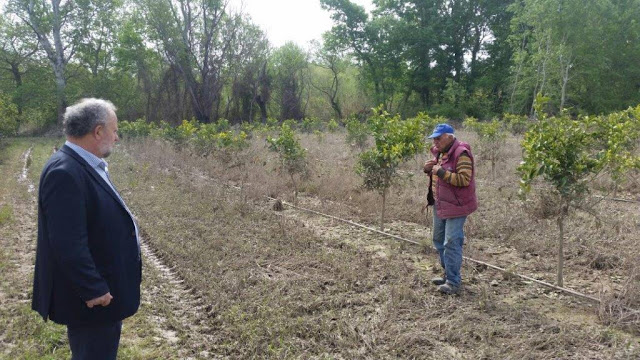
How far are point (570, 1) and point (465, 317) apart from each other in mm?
28572

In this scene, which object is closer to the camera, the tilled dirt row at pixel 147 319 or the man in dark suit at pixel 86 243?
the man in dark suit at pixel 86 243

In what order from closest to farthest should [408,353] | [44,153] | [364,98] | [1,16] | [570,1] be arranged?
1. [408,353]
2. [44,153]
3. [570,1]
4. [1,16]
5. [364,98]

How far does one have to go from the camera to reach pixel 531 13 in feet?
90.5

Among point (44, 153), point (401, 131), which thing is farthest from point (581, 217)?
point (44, 153)

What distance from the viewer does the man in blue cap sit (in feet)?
14.3

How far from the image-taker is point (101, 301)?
6.90 feet

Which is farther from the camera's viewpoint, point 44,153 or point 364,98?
point 364,98

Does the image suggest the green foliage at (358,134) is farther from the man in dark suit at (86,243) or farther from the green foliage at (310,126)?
the man in dark suit at (86,243)

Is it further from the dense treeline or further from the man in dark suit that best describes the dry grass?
the dense treeline

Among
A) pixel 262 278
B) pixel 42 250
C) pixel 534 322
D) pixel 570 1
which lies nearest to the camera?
pixel 42 250

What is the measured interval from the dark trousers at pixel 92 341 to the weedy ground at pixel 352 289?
4.93 feet

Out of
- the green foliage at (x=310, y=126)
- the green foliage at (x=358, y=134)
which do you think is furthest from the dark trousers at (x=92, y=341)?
the green foliage at (x=310, y=126)

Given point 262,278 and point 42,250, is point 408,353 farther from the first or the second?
point 42,250

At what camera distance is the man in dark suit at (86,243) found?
205 cm
